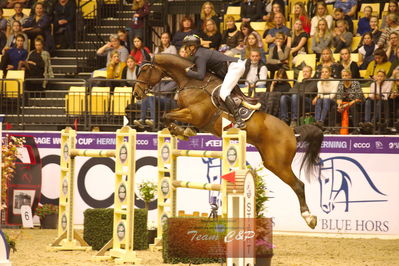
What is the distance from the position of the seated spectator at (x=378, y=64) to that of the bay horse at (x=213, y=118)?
3405 millimetres

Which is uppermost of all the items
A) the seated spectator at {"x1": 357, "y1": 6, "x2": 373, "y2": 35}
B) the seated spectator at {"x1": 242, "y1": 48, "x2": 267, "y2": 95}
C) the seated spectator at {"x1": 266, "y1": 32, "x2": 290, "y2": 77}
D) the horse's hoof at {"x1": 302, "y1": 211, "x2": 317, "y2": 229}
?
the seated spectator at {"x1": 357, "y1": 6, "x2": 373, "y2": 35}

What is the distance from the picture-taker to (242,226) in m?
9.16

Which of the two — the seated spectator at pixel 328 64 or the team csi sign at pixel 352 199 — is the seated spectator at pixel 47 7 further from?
the team csi sign at pixel 352 199

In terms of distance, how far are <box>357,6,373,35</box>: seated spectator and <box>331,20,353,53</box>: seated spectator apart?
414 millimetres

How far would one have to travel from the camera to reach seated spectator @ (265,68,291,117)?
14250mm

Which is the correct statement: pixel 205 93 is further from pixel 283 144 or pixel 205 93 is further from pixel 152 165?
pixel 152 165

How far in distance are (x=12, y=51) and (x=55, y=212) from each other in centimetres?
404

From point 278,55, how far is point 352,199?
3.38m

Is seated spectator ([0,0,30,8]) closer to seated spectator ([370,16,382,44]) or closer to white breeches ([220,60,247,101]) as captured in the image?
seated spectator ([370,16,382,44])

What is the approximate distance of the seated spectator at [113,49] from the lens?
16.8 metres

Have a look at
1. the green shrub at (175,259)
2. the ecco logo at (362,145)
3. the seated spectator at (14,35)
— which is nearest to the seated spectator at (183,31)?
the seated spectator at (14,35)

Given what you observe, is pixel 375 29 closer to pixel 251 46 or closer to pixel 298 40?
pixel 298 40

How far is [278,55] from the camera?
15906 mm

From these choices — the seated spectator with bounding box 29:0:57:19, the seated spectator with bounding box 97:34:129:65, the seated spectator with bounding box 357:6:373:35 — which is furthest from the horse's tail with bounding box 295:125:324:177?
the seated spectator with bounding box 29:0:57:19
